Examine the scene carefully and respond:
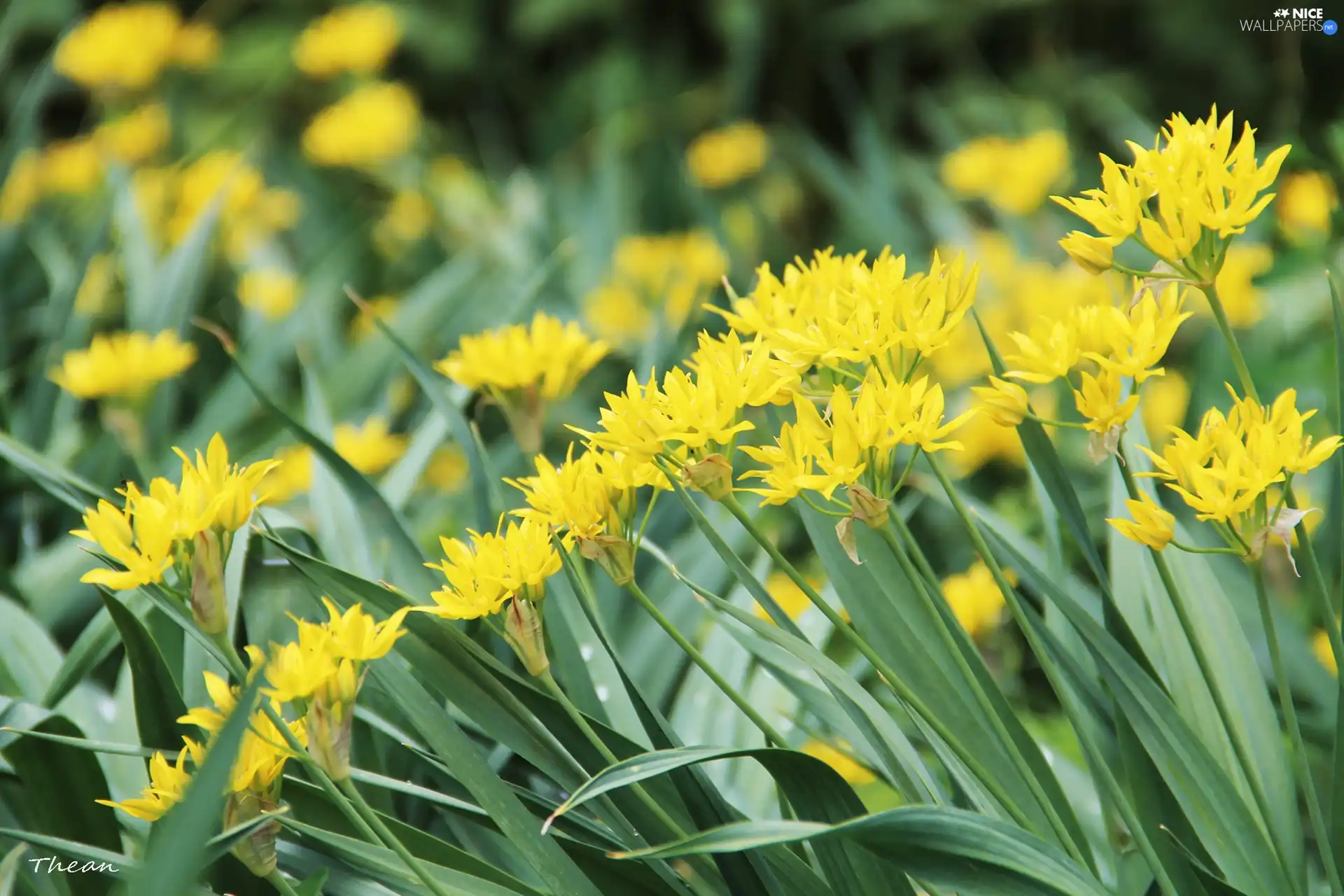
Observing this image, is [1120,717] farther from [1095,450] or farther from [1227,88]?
[1227,88]

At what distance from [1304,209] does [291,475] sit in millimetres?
1186

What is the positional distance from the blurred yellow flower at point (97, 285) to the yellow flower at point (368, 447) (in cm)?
52

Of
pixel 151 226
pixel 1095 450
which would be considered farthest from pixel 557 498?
pixel 151 226

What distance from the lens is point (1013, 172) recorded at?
1.75 metres

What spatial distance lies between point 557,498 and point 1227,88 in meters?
2.58

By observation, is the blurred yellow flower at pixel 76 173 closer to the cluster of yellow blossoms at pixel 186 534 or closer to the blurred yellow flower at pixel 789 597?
the blurred yellow flower at pixel 789 597

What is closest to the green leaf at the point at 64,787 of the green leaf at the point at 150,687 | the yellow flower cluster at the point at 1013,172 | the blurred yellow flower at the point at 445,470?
the green leaf at the point at 150,687

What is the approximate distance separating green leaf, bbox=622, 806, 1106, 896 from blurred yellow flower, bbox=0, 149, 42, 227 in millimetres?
1601

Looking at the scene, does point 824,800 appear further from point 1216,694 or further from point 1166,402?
point 1166,402

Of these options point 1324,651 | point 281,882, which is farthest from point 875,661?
point 1324,651

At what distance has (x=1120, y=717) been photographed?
2.12ft

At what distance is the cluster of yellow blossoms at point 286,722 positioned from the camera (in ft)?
1.61

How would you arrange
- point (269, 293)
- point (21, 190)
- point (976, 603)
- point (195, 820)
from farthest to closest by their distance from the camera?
point (21, 190)
point (269, 293)
point (976, 603)
point (195, 820)

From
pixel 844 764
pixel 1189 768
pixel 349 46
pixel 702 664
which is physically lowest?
pixel 844 764
